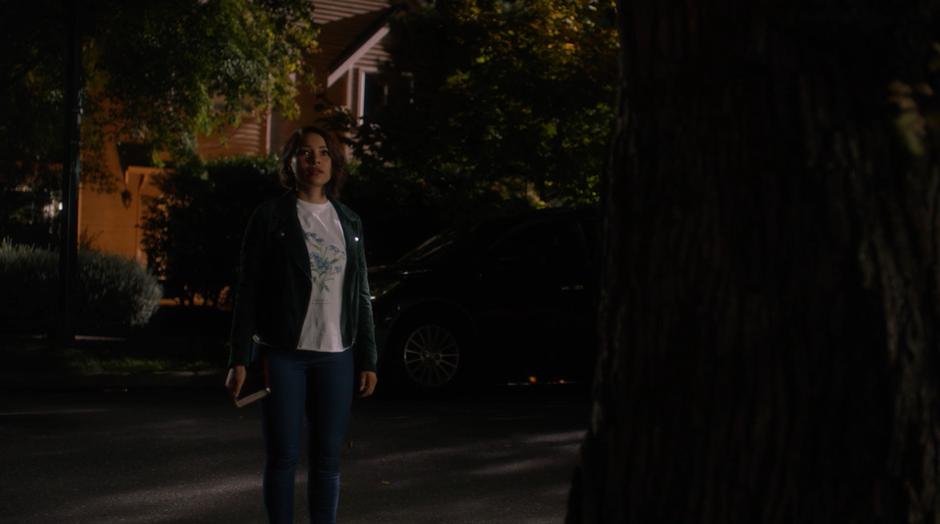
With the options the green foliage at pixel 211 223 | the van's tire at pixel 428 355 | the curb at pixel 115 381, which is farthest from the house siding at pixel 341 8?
the van's tire at pixel 428 355

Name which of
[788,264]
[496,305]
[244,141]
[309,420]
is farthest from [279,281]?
[244,141]

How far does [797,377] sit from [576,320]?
947 centimetres

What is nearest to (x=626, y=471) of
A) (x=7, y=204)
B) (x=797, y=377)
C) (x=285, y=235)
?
(x=797, y=377)

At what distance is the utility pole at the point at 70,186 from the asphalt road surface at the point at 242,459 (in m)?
2.59

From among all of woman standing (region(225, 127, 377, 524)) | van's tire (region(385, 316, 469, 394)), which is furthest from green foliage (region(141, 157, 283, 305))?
woman standing (region(225, 127, 377, 524))

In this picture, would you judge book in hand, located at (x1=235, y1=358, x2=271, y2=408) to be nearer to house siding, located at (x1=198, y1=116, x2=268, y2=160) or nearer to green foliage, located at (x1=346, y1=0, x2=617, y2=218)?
green foliage, located at (x1=346, y1=0, x2=617, y2=218)

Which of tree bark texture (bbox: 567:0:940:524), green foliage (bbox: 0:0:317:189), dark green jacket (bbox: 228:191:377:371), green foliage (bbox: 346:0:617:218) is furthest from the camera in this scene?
green foliage (bbox: 0:0:317:189)

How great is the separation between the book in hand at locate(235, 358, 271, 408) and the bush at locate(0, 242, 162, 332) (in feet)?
36.8

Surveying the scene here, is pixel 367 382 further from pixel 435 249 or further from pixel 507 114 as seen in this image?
pixel 507 114

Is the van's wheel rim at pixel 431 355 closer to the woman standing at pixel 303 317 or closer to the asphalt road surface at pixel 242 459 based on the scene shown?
the asphalt road surface at pixel 242 459

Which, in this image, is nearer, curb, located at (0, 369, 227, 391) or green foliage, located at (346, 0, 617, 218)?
curb, located at (0, 369, 227, 391)

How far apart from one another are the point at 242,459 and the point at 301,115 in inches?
908

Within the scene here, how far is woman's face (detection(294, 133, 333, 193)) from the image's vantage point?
216 inches

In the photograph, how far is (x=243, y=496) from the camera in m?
7.61
